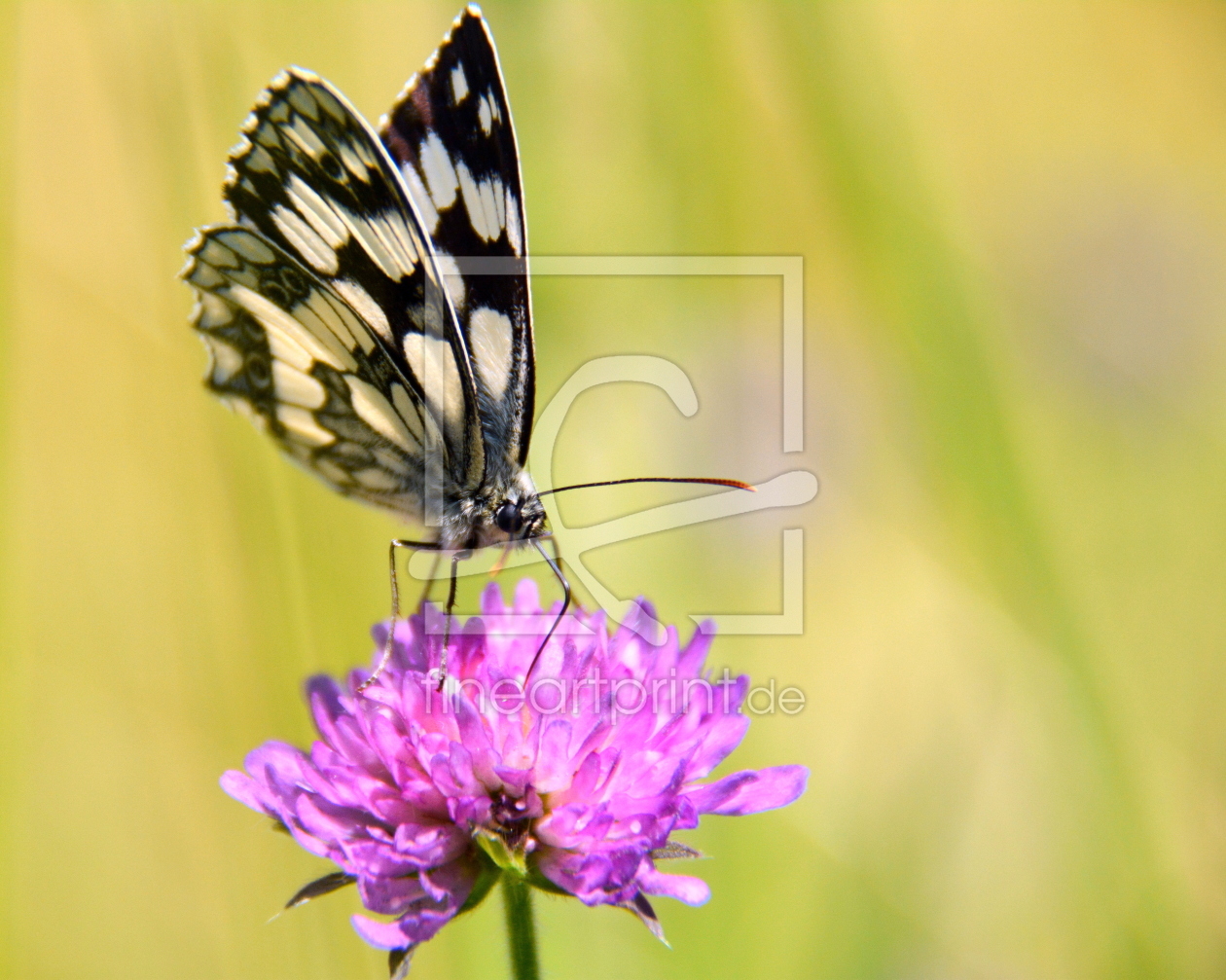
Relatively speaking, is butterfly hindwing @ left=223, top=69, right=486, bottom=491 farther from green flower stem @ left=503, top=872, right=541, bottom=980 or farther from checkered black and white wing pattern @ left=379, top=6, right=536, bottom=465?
green flower stem @ left=503, top=872, right=541, bottom=980

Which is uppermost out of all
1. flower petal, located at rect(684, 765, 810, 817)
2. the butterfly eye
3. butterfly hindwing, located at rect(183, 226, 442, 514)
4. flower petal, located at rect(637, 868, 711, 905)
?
butterfly hindwing, located at rect(183, 226, 442, 514)

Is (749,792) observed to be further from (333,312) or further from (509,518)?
(333,312)

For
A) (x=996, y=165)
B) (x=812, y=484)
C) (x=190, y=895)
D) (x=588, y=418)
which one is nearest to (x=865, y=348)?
(x=812, y=484)

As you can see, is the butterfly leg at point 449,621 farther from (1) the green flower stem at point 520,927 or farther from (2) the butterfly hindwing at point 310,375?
(1) the green flower stem at point 520,927

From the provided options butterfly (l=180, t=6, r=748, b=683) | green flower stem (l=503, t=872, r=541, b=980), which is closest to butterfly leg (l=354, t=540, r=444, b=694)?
butterfly (l=180, t=6, r=748, b=683)

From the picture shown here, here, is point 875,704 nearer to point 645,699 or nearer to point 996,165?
point 645,699

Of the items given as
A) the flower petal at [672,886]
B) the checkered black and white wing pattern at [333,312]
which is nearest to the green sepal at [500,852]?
the flower petal at [672,886]

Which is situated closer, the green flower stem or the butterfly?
the green flower stem
